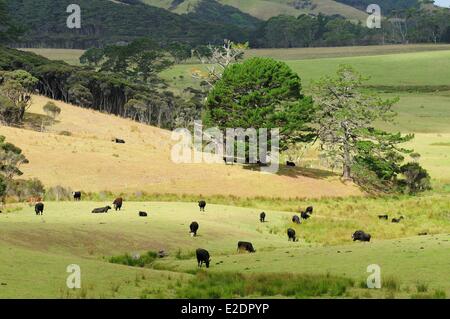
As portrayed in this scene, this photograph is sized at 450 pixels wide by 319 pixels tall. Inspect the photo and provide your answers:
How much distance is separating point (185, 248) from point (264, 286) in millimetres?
12439

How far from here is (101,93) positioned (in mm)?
127812

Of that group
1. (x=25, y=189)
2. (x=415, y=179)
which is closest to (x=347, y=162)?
(x=415, y=179)

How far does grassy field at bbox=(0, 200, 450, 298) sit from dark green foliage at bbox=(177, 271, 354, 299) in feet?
1.38

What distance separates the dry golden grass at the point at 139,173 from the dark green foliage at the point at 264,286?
1517 inches

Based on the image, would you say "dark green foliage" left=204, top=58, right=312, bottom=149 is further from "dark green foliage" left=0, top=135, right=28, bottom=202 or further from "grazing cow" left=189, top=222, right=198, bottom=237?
"grazing cow" left=189, top=222, right=198, bottom=237

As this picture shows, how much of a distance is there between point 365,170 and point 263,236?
35.6m

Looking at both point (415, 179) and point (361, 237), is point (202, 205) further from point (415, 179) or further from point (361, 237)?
point (415, 179)

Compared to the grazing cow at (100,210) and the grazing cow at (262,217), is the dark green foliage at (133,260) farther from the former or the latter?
the grazing cow at (262,217)

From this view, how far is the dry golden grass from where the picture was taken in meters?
66.8

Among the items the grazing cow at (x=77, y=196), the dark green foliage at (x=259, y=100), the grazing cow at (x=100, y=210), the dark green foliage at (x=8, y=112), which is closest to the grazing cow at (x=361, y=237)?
the grazing cow at (x=100, y=210)

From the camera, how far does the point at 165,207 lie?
51625mm

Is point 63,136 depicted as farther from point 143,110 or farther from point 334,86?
point 143,110

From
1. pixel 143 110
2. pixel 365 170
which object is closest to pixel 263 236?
pixel 365 170

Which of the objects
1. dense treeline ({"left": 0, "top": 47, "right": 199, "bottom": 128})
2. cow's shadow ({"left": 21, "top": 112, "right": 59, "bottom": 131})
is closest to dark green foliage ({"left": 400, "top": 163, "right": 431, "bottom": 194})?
cow's shadow ({"left": 21, "top": 112, "right": 59, "bottom": 131})
